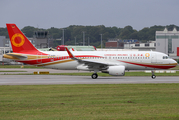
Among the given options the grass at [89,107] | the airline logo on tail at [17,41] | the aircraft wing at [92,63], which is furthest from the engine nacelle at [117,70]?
the grass at [89,107]

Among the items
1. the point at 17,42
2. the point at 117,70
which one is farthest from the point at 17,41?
the point at 117,70

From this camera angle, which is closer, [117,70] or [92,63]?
[117,70]

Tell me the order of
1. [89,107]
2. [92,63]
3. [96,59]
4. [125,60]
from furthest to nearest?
[96,59]
[125,60]
[92,63]
[89,107]

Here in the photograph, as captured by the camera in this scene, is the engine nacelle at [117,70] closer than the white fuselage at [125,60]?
Yes

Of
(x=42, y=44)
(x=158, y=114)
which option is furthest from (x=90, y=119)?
(x=42, y=44)

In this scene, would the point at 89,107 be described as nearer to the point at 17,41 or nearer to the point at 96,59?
the point at 96,59

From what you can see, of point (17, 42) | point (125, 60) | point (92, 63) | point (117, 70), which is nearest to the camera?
point (117, 70)

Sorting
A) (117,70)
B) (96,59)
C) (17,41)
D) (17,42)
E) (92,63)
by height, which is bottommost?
(117,70)

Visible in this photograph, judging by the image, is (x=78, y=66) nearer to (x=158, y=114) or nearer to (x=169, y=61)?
(x=169, y=61)

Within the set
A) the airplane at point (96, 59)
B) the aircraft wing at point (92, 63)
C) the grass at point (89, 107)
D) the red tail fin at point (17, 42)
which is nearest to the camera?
the grass at point (89, 107)

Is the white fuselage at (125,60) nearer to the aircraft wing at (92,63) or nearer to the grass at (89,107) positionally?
the aircraft wing at (92,63)

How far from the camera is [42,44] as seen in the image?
12275 centimetres

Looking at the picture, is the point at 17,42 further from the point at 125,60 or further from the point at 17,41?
the point at 125,60

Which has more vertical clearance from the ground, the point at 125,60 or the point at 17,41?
the point at 17,41
